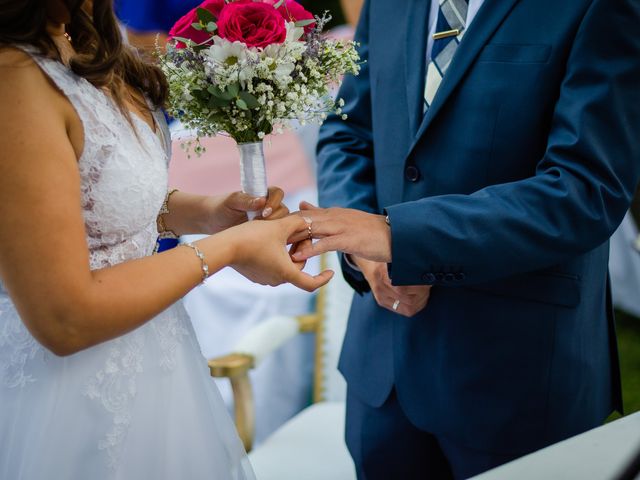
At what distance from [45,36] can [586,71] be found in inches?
42.4

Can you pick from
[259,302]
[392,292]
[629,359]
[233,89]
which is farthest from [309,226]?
[629,359]

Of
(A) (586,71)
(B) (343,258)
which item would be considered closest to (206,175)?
(B) (343,258)

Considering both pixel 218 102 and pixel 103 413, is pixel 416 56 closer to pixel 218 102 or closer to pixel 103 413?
pixel 218 102

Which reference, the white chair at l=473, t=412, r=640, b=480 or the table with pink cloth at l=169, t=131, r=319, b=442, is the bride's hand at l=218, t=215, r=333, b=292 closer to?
the white chair at l=473, t=412, r=640, b=480

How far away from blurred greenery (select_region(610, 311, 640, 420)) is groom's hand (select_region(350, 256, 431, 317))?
2701mm

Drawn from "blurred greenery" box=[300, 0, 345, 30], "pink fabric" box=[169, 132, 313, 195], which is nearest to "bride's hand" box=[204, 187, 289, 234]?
"pink fabric" box=[169, 132, 313, 195]

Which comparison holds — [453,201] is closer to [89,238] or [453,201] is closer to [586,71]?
[586,71]

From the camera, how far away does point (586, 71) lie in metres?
1.47

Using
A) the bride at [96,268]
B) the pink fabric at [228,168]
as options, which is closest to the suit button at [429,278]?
the bride at [96,268]

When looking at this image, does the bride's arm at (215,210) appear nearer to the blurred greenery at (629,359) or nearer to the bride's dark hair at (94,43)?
the bride's dark hair at (94,43)

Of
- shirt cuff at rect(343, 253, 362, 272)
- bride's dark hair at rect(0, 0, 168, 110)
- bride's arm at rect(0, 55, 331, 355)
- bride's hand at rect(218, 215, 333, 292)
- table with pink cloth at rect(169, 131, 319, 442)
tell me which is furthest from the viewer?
table with pink cloth at rect(169, 131, 319, 442)

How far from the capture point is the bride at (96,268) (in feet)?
3.64

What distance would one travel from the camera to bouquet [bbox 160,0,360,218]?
4.51 feet

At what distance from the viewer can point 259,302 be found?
149 inches
